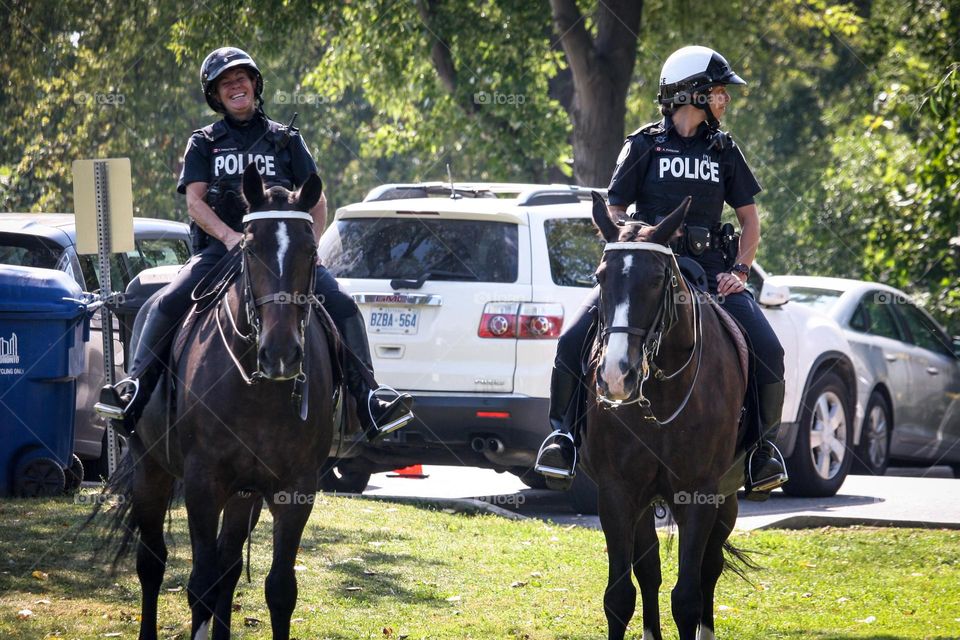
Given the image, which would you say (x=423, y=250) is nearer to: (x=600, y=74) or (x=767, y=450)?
(x=767, y=450)

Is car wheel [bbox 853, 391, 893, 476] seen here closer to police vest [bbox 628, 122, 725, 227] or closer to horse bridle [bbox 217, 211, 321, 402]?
police vest [bbox 628, 122, 725, 227]

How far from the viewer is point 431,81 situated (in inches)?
1009

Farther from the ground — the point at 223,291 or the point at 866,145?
the point at 866,145

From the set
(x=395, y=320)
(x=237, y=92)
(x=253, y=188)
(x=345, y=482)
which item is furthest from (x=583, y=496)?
(x=253, y=188)

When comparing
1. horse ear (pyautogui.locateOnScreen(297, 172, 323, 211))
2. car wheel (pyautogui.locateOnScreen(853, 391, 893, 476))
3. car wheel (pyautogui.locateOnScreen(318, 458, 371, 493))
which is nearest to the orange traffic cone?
car wheel (pyautogui.locateOnScreen(318, 458, 371, 493))

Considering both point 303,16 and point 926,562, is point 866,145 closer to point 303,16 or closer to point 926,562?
point 303,16

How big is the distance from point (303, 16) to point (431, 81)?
4.46 m

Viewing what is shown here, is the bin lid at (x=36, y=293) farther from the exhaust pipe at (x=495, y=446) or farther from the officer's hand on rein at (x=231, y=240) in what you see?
the officer's hand on rein at (x=231, y=240)

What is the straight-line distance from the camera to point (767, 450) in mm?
7230

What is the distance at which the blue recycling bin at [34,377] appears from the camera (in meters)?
11.1

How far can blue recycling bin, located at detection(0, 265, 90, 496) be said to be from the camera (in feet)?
36.5

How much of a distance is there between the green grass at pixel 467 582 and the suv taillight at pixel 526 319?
1503 millimetres

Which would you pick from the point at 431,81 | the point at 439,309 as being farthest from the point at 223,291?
the point at 431,81

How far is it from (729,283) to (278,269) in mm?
2419
